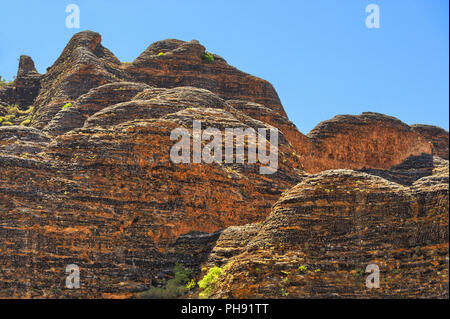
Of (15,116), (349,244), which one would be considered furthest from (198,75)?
(349,244)

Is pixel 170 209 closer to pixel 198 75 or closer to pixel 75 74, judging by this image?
pixel 75 74

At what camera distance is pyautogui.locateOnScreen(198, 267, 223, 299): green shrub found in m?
33.8

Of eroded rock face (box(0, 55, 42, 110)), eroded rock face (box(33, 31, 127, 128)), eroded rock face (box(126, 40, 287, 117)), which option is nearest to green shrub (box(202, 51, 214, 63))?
eroded rock face (box(126, 40, 287, 117))

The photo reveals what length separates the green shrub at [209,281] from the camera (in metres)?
33.8

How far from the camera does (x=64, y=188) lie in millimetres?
39875

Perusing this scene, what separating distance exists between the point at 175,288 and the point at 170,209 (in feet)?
20.9

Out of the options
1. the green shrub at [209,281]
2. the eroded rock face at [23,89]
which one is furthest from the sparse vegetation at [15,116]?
the green shrub at [209,281]

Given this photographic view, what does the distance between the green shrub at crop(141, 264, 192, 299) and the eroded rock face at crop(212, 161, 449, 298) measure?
10.2ft

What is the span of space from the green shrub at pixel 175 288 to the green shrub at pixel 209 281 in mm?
1136

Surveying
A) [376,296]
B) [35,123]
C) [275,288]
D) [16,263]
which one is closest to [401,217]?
[376,296]

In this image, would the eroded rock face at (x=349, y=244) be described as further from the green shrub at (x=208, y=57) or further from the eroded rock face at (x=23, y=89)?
the eroded rock face at (x=23, y=89)

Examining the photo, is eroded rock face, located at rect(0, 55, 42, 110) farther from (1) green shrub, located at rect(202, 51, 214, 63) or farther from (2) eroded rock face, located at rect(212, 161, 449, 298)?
(2) eroded rock face, located at rect(212, 161, 449, 298)

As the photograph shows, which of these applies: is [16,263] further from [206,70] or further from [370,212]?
[206,70]

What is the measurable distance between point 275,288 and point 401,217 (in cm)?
608
